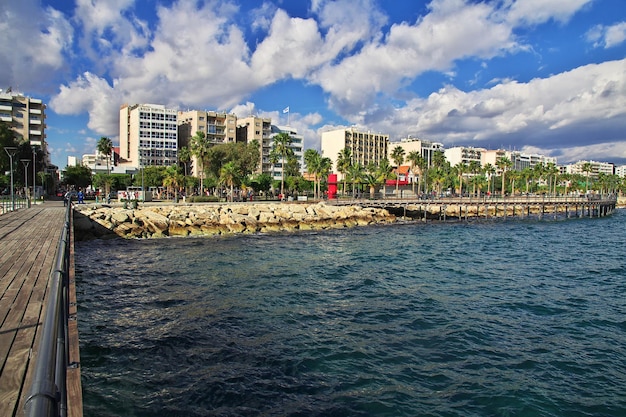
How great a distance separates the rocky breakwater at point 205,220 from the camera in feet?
119

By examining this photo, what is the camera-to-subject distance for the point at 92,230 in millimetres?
35219

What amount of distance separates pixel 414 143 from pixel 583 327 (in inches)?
6836

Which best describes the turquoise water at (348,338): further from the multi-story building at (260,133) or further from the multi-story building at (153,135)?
the multi-story building at (260,133)

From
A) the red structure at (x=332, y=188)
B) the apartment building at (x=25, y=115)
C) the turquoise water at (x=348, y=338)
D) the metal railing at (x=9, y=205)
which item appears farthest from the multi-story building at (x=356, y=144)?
the turquoise water at (x=348, y=338)

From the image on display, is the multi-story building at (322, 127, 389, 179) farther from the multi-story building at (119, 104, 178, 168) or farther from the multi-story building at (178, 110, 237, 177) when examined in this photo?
the multi-story building at (119, 104, 178, 168)

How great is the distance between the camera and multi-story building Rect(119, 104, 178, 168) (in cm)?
11900

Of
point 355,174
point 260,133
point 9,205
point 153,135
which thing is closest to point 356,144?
point 260,133

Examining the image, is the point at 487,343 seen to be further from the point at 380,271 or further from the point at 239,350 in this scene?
the point at 380,271

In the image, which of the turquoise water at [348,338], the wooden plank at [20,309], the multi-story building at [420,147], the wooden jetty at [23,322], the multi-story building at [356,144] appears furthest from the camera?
the multi-story building at [420,147]

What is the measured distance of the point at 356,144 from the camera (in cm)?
16225

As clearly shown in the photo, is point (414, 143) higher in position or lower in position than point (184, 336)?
higher

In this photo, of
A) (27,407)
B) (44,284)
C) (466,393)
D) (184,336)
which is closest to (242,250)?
(184,336)

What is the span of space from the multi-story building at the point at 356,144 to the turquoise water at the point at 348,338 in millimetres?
136753

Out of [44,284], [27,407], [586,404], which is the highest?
[27,407]
